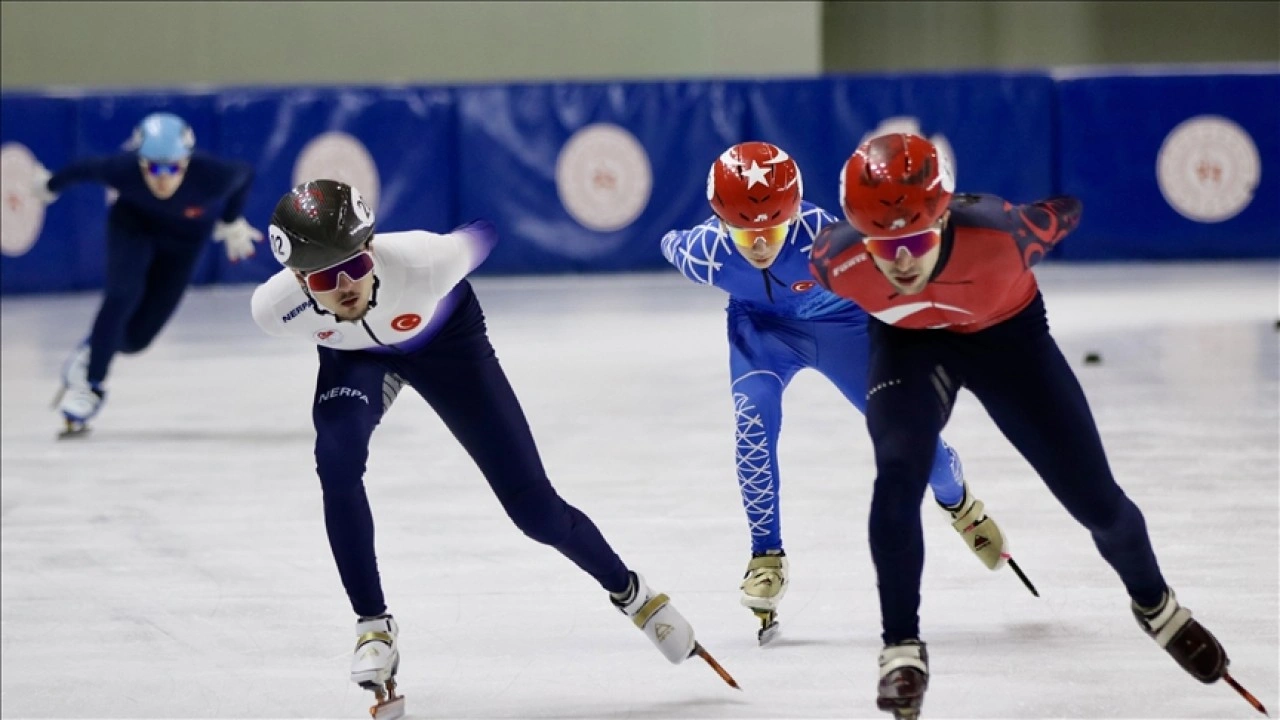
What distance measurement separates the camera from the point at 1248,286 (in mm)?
11523

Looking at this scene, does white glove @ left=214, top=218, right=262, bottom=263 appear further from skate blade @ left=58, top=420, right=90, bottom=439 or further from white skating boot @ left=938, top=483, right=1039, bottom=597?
white skating boot @ left=938, top=483, right=1039, bottom=597

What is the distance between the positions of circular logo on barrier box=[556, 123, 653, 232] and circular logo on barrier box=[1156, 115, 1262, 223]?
4.13 meters

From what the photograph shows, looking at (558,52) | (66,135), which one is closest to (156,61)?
(66,135)

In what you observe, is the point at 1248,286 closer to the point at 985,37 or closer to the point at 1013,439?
the point at 985,37

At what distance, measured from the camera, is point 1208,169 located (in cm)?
1288

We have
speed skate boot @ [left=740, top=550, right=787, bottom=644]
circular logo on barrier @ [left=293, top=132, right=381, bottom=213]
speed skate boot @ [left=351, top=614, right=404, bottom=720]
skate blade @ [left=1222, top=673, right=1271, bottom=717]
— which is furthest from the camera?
circular logo on barrier @ [left=293, top=132, right=381, bottom=213]

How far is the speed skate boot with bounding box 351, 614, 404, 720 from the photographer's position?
3.64m

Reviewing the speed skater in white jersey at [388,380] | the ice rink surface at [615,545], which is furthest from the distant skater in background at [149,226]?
the speed skater in white jersey at [388,380]

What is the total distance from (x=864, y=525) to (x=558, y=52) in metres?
10.7

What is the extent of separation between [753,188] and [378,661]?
138cm

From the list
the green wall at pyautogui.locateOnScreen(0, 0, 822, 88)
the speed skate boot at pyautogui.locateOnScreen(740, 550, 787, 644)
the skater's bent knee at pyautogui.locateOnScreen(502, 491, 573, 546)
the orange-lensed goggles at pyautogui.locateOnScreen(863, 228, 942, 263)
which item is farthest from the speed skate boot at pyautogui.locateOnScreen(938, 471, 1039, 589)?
the green wall at pyautogui.locateOnScreen(0, 0, 822, 88)

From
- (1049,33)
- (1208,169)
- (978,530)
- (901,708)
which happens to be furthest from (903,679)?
(1049,33)

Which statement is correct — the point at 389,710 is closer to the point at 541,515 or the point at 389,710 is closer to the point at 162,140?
the point at 541,515

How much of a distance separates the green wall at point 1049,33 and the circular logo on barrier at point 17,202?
841 centimetres
